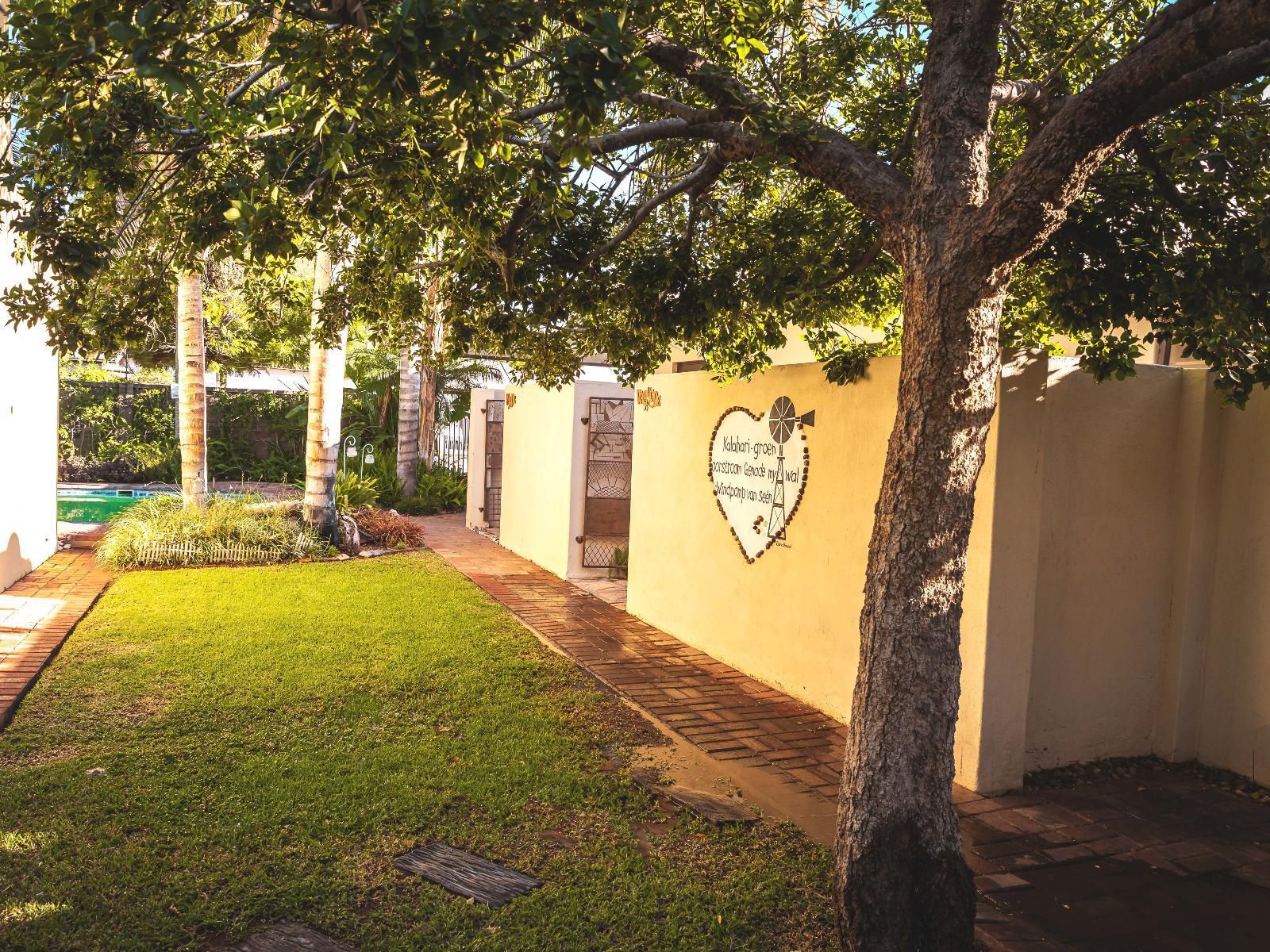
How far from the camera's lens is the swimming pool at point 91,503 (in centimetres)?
1642

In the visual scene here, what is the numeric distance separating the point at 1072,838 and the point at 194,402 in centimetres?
1121

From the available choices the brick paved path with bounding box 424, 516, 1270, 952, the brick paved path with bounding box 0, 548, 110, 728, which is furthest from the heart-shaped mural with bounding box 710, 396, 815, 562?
the brick paved path with bounding box 0, 548, 110, 728

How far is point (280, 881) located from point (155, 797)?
3.97 feet

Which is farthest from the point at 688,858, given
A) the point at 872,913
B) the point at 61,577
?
the point at 61,577

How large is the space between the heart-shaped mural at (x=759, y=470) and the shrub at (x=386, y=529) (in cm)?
665

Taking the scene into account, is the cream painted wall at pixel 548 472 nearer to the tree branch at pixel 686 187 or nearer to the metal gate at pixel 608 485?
the metal gate at pixel 608 485

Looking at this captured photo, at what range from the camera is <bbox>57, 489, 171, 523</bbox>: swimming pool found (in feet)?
53.9

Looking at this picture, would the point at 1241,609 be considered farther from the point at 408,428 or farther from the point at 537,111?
the point at 408,428

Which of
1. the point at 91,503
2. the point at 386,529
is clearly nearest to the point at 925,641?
the point at 386,529

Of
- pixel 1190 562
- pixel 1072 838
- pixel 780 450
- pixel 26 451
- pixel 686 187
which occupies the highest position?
pixel 686 187

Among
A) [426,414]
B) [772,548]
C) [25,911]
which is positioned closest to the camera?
[25,911]

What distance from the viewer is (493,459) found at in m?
15.6

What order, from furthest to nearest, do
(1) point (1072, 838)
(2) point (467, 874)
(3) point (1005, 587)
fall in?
(3) point (1005, 587)
(1) point (1072, 838)
(2) point (467, 874)

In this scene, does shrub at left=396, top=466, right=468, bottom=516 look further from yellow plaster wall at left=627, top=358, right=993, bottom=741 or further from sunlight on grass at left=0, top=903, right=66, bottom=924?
sunlight on grass at left=0, top=903, right=66, bottom=924
